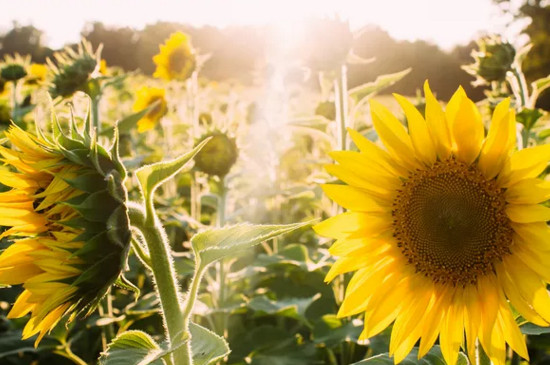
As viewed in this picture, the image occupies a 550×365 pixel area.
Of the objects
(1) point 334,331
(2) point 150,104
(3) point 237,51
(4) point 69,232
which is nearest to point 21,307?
(4) point 69,232

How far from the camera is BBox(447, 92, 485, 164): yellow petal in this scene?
112 cm

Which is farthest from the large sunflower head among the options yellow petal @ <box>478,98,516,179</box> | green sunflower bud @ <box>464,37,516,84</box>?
green sunflower bud @ <box>464,37,516,84</box>

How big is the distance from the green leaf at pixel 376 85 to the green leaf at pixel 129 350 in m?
1.05

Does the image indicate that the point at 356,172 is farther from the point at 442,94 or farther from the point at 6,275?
the point at 442,94

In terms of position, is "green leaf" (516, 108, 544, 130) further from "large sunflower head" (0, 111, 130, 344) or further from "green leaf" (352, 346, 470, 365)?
"large sunflower head" (0, 111, 130, 344)

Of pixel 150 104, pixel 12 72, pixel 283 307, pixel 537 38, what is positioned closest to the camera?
pixel 283 307

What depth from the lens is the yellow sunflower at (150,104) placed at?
3.74 meters

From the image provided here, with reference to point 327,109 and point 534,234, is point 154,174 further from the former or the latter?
point 327,109

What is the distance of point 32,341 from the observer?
6.91 ft

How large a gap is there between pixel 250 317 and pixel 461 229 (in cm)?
131

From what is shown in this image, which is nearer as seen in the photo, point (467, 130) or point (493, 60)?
point (467, 130)

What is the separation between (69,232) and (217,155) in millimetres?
1483

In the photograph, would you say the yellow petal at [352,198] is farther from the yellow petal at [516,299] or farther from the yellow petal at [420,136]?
the yellow petal at [516,299]

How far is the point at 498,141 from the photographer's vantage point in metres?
1.11
